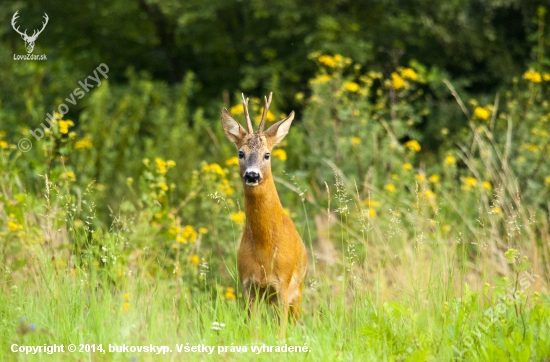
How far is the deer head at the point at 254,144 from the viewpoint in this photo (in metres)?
4.62

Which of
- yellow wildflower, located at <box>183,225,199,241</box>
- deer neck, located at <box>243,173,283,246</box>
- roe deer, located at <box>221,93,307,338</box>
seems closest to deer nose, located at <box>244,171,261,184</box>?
roe deer, located at <box>221,93,307,338</box>

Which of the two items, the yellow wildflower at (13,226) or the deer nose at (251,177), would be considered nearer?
the deer nose at (251,177)

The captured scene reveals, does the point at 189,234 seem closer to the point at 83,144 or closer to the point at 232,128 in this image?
the point at 232,128

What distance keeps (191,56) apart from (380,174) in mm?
5380

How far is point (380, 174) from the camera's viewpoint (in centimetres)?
818

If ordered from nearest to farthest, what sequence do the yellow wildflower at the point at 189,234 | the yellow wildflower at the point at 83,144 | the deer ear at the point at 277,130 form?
1. the deer ear at the point at 277,130
2. the yellow wildflower at the point at 189,234
3. the yellow wildflower at the point at 83,144

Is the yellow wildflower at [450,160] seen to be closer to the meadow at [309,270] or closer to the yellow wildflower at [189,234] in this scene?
the meadow at [309,270]

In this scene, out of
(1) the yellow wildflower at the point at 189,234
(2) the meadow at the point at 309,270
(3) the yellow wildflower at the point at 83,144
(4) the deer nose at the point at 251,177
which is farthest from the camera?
(3) the yellow wildflower at the point at 83,144

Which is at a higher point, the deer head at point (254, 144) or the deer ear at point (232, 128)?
the deer ear at point (232, 128)

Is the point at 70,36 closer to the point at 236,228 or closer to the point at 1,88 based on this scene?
the point at 1,88

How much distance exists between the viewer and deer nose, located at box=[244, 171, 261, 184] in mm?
4582

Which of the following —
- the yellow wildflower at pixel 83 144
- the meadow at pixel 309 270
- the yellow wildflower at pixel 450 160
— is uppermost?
the yellow wildflower at pixel 83 144

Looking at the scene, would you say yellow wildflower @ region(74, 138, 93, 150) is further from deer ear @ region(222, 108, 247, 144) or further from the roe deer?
the roe deer

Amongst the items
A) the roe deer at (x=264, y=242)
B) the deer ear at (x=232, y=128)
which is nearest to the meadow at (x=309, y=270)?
the roe deer at (x=264, y=242)
